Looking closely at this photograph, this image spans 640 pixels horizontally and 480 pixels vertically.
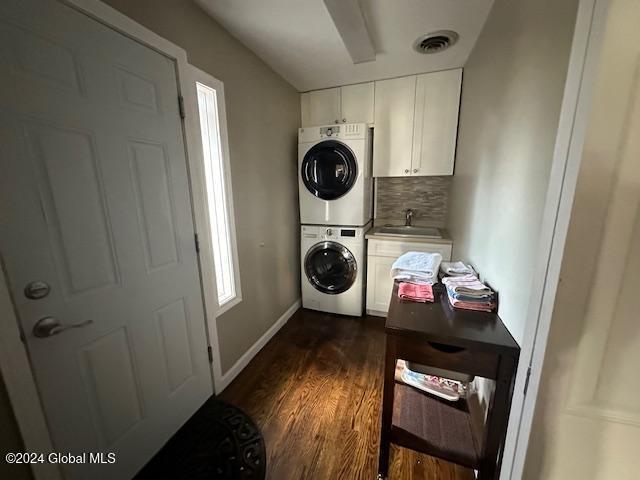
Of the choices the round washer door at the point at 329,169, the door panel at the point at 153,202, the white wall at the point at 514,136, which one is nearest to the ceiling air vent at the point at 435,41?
the white wall at the point at 514,136

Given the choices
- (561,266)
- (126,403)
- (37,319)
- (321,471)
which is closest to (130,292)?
(37,319)

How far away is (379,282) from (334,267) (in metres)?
0.49

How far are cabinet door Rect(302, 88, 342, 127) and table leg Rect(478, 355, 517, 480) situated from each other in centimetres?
253

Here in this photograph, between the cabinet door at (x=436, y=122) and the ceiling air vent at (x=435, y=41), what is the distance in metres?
0.42

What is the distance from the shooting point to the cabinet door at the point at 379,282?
98.9 inches

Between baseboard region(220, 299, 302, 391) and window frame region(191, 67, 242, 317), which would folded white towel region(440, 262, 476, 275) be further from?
baseboard region(220, 299, 302, 391)

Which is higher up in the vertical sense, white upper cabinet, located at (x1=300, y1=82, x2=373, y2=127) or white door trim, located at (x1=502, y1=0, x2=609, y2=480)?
white upper cabinet, located at (x1=300, y1=82, x2=373, y2=127)

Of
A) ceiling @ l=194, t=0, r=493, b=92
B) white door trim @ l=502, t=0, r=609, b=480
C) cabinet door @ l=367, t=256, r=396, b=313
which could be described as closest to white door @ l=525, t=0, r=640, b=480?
white door trim @ l=502, t=0, r=609, b=480

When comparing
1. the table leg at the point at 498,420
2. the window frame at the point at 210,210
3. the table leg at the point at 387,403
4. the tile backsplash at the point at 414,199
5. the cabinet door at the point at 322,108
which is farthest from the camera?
the tile backsplash at the point at 414,199

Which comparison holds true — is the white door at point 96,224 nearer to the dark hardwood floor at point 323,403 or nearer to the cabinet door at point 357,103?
the dark hardwood floor at point 323,403

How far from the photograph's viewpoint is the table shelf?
45.6 inches

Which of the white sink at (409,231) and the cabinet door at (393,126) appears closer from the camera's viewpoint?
the cabinet door at (393,126)

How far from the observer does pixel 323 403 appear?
1652 millimetres

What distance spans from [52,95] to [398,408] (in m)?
2.19
